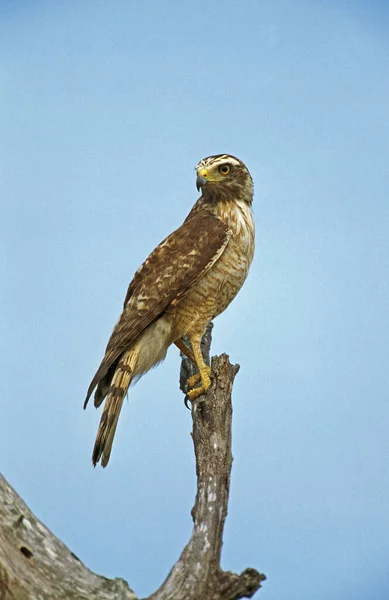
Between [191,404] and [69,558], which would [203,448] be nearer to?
[191,404]

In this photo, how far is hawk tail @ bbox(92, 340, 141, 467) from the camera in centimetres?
629

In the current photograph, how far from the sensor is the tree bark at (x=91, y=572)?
4698 millimetres

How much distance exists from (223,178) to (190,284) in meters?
1.05

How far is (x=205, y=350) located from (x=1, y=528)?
2.98 metres

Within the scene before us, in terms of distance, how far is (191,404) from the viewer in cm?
665

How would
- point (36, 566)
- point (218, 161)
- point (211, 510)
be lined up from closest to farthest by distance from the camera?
point (36, 566)
point (211, 510)
point (218, 161)

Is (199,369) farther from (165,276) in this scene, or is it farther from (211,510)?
(211,510)

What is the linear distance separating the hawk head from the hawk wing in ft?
0.96

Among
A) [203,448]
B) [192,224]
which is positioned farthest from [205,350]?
[203,448]

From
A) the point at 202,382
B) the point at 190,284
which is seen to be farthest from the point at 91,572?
the point at 190,284

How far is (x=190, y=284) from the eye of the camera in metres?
6.93

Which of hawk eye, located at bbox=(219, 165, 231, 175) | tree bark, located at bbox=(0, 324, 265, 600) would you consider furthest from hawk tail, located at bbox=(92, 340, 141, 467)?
hawk eye, located at bbox=(219, 165, 231, 175)

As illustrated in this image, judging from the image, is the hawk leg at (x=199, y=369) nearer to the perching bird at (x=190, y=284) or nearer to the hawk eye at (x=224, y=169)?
the perching bird at (x=190, y=284)

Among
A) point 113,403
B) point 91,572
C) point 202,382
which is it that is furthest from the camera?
point 202,382
